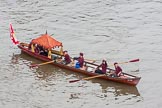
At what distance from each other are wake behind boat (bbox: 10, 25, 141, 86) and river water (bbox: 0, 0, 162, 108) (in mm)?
455

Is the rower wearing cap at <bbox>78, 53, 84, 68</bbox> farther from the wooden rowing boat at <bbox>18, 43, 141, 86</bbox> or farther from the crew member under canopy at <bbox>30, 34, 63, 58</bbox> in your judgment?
the crew member under canopy at <bbox>30, 34, 63, 58</bbox>

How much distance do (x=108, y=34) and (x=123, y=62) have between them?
7.59m

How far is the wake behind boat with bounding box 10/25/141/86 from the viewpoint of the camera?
96.1 ft

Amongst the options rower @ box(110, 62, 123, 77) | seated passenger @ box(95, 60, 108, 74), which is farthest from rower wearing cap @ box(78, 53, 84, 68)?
rower @ box(110, 62, 123, 77)

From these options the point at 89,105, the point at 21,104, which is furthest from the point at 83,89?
the point at 21,104

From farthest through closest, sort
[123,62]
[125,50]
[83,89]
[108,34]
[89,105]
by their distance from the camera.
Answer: [108,34], [125,50], [123,62], [83,89], [89,105]

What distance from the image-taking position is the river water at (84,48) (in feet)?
91.9

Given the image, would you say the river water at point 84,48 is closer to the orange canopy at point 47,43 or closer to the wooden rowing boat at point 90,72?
the wooden rowing boat at point 90,72

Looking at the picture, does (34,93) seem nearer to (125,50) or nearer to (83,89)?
(83,89)

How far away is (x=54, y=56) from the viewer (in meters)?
33.3

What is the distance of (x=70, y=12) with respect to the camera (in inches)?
1839

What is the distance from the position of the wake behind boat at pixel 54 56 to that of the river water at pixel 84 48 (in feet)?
1.49

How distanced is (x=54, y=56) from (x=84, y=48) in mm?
3924

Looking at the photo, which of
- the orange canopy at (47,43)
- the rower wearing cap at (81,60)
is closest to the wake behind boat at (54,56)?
the orange canopy at (47,43)
